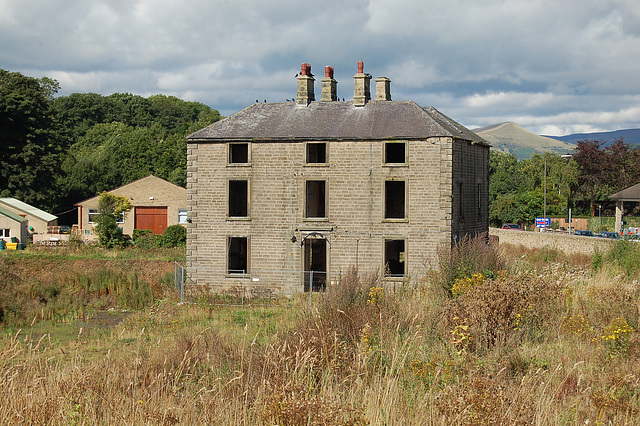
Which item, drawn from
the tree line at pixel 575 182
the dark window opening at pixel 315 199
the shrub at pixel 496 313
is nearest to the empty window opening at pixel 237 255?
the dark window opening at pixel 315 199

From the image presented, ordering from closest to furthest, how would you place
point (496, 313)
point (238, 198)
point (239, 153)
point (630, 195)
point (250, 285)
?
point (496, 313), point (250, 285), point (238, 198), point (239, 153), point (630, 195)

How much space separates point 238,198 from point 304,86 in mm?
5461

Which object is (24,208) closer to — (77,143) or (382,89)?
(382,89)

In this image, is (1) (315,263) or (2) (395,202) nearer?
(1) (315,263)

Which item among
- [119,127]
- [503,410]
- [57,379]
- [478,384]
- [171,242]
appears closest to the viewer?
[503,410]

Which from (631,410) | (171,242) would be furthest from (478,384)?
(171,242)

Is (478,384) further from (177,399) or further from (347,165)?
(347,165)

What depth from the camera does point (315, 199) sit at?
26344 millimetres

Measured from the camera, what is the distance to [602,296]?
38.8 ft

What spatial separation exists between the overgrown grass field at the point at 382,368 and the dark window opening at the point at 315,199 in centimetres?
1178

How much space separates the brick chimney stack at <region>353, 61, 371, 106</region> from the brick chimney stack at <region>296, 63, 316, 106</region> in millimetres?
1926

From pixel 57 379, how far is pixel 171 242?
91.7 ft

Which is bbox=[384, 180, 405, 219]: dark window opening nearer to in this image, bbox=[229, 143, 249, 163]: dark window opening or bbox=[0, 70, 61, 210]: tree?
bbox=[229, 143, 249, 163]: dark window opening

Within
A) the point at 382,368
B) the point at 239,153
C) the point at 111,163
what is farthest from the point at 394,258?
the point at 111,163
